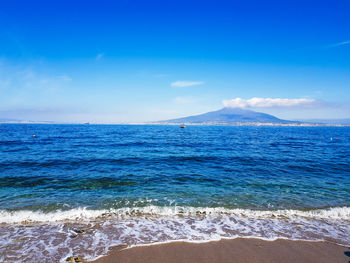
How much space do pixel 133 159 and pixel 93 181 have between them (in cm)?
830

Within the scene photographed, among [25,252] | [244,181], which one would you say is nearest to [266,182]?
[244,181]

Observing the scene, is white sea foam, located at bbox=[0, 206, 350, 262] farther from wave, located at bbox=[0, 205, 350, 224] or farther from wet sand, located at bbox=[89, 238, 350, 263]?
wet sand, located at bbox=[89, 238, 350, 263]

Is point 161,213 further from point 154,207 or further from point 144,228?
point 144,228

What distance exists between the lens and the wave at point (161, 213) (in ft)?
28.9

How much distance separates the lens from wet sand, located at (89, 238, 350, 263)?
5.96 meters

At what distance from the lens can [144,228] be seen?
798 centimetres

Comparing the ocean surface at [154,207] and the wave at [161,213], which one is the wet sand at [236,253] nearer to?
the ocean surface at [154,207]

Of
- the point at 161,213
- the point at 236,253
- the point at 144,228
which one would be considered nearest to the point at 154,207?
the point at 161,213

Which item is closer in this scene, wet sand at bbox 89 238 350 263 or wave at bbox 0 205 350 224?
wet sand at bbox 89 238 350 263

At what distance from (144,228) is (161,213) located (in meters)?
1.68

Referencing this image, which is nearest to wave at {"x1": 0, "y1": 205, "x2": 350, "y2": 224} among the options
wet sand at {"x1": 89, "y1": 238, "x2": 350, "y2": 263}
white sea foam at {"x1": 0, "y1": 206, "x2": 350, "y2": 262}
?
white sea foam at {"x1": 0, "y1": 206, "x2": 350, "y2": 262}

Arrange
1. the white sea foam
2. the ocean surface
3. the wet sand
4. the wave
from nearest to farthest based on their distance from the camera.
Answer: the wet sand < the white sea foam < the ocean surface < the wave

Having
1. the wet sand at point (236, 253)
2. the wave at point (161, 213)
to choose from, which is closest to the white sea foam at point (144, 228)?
the wave at point (161, 213)

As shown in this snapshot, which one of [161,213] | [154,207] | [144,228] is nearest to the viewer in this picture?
[144,228]
